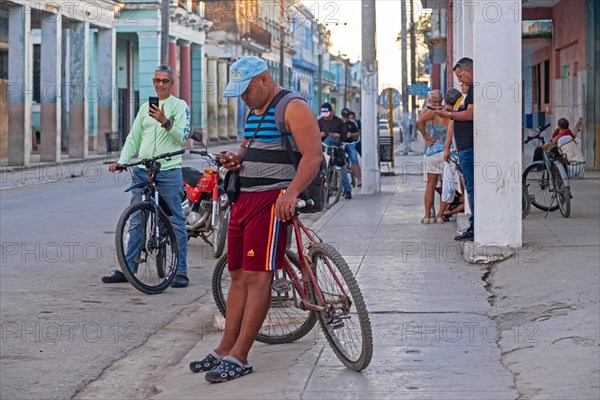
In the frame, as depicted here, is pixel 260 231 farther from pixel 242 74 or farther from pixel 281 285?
pixel 242 74

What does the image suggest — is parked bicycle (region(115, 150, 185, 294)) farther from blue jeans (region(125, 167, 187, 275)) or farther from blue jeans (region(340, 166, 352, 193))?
blue jeans (region(340, 166, 352, 193))

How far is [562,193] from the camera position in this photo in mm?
13336

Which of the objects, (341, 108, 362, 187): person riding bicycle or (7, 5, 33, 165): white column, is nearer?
(341, 108, 362, 187): person riding bicycle

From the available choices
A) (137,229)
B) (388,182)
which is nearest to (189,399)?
(137,229)

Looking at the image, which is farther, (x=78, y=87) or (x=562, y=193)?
(x=78, y=87)

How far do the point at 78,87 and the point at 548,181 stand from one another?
994 inches

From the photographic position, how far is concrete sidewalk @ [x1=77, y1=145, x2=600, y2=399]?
19.0 feet

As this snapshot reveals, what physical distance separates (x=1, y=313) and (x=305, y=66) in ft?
280

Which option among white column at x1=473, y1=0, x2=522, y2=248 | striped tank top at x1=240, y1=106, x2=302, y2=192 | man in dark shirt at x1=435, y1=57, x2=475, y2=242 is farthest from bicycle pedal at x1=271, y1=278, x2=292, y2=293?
man in dark shirt at x1=435, y1=57, x2=475, y2=242

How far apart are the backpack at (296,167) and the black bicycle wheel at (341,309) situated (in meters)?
0.25

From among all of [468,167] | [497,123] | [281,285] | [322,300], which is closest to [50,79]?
[468,167]

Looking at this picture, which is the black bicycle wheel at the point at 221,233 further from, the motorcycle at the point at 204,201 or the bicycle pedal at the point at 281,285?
the bicycle pedal at the point at 281,285

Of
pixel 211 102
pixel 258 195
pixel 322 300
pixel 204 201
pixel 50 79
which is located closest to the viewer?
pixel 258 195

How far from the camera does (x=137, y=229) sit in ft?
31.7
